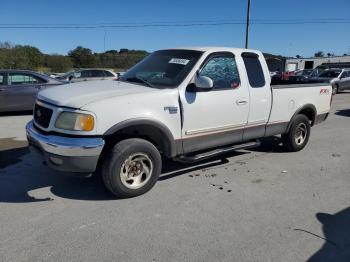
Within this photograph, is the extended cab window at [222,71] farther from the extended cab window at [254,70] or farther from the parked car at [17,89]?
the parked car at [17,89]

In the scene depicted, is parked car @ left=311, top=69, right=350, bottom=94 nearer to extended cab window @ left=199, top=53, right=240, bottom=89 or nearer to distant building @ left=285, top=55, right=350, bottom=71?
extended cab window @ left=199, top=53, right=240, bottom=89

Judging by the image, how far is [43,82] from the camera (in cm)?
1165

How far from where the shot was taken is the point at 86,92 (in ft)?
15.2

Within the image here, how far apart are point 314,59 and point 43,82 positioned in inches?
2631

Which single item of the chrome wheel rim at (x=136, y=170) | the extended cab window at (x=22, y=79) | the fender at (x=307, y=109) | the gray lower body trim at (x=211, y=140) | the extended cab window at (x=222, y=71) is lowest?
the chrome wheel rim at (x=136, y=170)

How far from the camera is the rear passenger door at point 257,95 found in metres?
5.90

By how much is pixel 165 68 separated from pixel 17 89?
23.9 feet

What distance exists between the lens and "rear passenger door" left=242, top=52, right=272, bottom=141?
5.90m

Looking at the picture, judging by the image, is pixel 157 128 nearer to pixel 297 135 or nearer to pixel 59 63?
pixel 297 135

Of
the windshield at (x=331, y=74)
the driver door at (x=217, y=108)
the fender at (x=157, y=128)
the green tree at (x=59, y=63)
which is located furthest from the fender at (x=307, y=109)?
the green tree at (x=59, y=63)

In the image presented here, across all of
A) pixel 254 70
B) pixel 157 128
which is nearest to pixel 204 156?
pixel 157 128

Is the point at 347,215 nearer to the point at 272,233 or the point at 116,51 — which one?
the point at 272,233

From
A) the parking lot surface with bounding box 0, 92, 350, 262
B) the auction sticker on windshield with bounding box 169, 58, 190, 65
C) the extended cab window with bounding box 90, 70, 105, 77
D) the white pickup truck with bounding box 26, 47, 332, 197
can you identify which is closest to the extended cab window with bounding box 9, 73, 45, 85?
the parking lot surface with bounding box 0, 92, 350, 262

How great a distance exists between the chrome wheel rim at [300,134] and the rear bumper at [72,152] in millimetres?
4300
